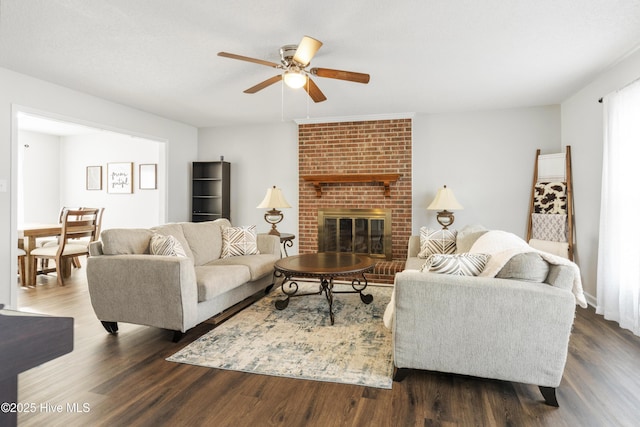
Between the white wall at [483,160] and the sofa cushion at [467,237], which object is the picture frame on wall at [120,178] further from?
the sofa cushion at [467,237]

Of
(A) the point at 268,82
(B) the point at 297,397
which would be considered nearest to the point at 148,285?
(B) the point at 297,397

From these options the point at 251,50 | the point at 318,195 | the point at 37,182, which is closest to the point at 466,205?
the point at 318,195

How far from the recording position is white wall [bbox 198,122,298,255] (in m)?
5.58

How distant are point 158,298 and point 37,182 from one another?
19.4 ft

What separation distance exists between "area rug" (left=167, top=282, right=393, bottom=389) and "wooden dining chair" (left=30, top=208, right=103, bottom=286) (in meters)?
2.77

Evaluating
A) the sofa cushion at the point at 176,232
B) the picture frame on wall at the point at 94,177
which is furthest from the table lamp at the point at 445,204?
the picture frame on wall at the point at 94,177

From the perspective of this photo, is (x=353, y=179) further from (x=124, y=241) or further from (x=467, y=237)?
(x=124, y=241)

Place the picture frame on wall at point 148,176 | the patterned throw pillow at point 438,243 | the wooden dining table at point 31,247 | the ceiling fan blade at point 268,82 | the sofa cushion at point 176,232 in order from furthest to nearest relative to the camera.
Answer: the picture frame on wall at point 148,176 < the wooden dining table at point 31,247 < the patterned throw pillow at point 438,243 < the sofa cushion at point 176,232 < the ceiling fan blade at point 268,82

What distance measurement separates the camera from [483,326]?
1.84m

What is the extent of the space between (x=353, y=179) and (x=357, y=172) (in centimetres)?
16

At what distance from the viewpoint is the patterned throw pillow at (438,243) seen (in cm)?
384

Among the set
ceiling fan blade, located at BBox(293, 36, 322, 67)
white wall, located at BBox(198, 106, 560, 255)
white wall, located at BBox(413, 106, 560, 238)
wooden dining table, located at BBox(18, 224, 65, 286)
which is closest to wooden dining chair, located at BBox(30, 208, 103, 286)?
wooden dining table, located at BBox(18, 224, 65, 286)

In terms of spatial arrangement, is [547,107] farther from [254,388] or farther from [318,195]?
[254,388]

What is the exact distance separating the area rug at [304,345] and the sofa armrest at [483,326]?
0.37m
